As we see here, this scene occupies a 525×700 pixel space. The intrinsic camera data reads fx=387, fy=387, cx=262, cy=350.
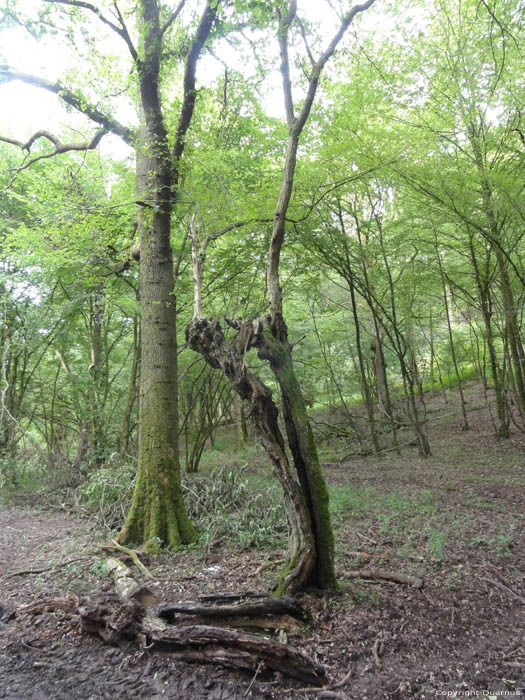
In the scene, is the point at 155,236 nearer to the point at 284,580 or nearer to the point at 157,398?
the point at 157,398

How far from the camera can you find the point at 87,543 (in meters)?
4.26

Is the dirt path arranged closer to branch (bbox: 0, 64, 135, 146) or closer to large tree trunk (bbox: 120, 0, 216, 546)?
large tree trunk (bbox: 120, 0, 216, 546)

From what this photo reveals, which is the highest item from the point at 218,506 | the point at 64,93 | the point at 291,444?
the point at 64,93

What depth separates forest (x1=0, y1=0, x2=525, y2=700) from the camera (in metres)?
2.15

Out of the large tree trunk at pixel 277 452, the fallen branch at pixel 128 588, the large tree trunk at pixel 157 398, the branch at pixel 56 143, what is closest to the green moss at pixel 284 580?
the large tree trunk at pixel 277 452

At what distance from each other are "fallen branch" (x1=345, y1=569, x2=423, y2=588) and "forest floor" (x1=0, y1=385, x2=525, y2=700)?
40mm

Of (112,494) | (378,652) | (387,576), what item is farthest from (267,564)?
(112,494)

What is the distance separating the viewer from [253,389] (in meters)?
2.72

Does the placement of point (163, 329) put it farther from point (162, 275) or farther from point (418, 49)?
point (418, 49)

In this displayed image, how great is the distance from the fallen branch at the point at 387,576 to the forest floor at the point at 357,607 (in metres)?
0.04

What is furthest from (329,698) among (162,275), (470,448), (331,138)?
(470,448)

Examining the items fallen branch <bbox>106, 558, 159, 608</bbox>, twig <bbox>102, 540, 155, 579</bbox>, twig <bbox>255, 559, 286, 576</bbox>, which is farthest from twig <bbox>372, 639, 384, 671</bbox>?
twig <bbox>102, 540, 155, 579</bbox>

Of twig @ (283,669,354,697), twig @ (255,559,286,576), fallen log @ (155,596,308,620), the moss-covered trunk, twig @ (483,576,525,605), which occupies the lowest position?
twig @ (483,576,525,605)

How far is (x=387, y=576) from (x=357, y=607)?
53 cm
